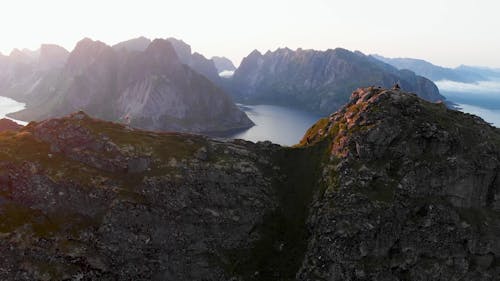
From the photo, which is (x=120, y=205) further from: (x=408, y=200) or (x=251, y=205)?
(x=408, y=200)

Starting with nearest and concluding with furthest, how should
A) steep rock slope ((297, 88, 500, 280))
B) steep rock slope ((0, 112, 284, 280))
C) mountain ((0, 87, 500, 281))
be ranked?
steep rock slope ((0, 112, 284, 280)) < mountain ((0, 87, 500, 281)) < steep rock slope ((297, 88, 500, 280))

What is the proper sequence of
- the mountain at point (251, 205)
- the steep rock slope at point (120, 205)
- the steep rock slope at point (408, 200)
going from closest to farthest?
the steep rock slope at point (120, 205) < the mountain at point (251, 205) < the steep rock slope at point (408, 200)

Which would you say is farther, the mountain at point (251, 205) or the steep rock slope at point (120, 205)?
the mountain at point (251, 205)

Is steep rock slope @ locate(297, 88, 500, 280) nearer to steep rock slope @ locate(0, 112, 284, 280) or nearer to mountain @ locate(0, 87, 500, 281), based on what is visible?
mountain @ locate(0, 87, 500, 281)

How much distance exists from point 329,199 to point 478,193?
29583mm

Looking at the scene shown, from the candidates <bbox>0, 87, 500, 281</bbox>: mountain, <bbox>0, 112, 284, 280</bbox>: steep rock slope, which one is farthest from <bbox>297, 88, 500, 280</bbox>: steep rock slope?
<bbox>0, 112, 284, 280</bbox>: steep rock slope

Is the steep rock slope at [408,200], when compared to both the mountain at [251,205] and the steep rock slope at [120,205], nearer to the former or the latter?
the mountain at [251,205]

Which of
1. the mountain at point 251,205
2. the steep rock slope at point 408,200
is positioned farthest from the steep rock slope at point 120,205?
the steep rock slope at point 408,200

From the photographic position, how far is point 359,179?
75125mm

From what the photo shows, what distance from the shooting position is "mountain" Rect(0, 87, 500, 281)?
63219mm

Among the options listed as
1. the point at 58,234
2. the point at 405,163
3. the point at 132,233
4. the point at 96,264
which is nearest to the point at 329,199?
the point at 405,163

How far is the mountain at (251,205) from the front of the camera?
6322cm

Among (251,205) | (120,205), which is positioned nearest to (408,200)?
(251,205)

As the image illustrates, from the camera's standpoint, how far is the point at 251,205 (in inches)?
3000
